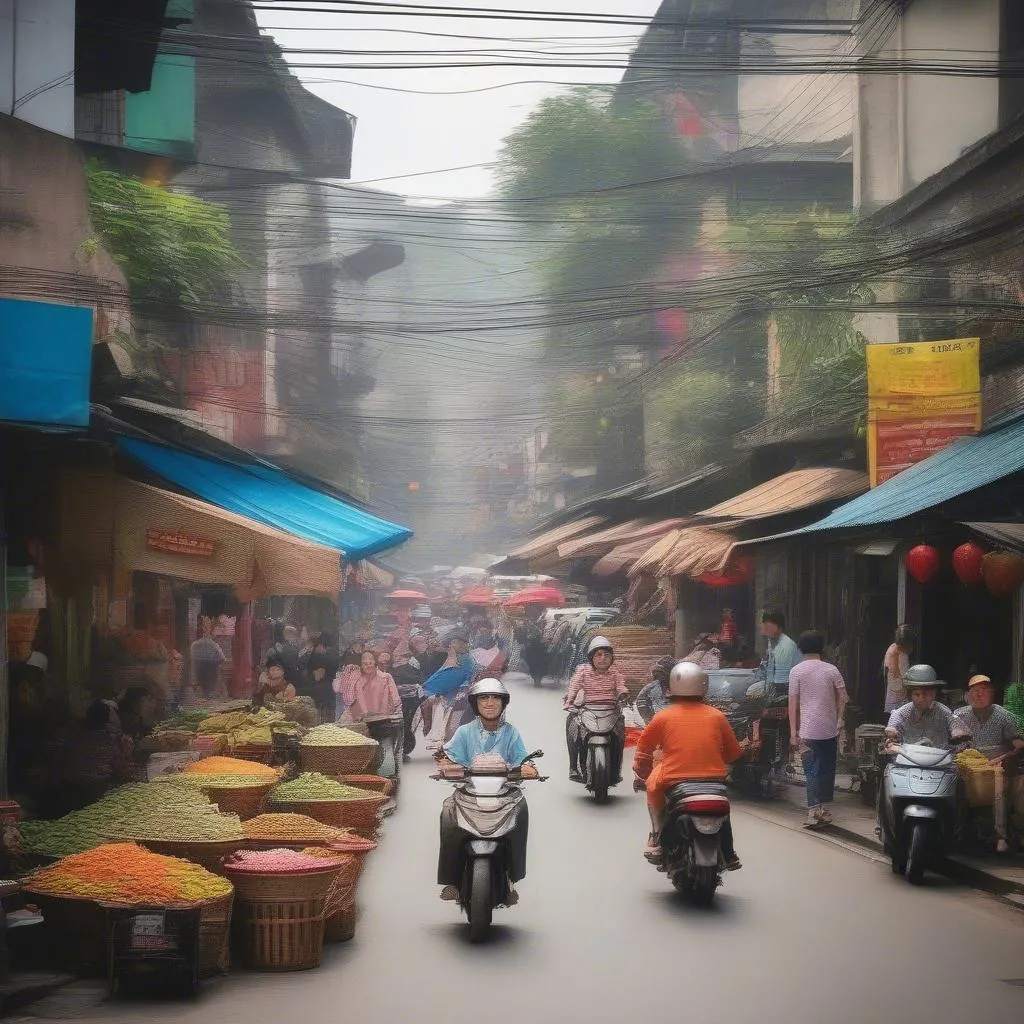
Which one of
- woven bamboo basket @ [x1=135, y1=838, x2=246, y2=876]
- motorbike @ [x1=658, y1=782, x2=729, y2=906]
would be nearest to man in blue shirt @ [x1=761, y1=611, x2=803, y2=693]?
motorbike @ [x1=658, y1=782, x2=729, y2=906]

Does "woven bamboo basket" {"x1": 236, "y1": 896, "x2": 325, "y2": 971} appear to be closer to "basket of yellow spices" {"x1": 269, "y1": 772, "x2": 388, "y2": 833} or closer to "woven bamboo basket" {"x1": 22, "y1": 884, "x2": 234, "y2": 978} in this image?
"woven bamboo basket" {"x1": 22, "y1": 884, "x2": 234, "y2": 978}

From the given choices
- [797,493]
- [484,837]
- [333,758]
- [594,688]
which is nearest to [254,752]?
[333,758]

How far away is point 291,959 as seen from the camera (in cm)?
880

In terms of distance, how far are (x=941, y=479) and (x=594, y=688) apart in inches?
180

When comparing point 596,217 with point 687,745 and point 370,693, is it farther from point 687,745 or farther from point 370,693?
point 687,745

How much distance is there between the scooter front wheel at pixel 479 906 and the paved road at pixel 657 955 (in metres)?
0.10

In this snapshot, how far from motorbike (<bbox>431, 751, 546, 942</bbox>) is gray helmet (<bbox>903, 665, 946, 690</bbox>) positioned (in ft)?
12.3

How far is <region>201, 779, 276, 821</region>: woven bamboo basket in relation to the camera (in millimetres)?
11125

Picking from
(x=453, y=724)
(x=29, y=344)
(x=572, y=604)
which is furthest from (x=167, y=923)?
(x=572, y=604)

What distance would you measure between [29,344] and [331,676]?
1314 cm

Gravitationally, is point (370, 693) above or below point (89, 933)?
above

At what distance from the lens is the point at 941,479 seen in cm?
1691

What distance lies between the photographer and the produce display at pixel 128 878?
27.1 ft

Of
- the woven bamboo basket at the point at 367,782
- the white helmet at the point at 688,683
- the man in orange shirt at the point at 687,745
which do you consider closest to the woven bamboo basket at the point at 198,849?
the man in orange shirt at the point at 687,745
